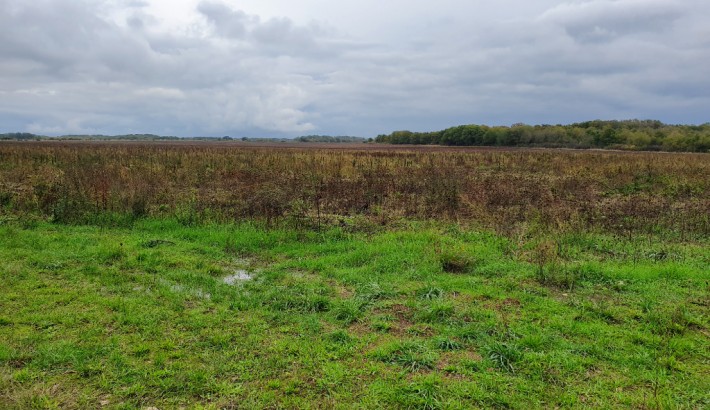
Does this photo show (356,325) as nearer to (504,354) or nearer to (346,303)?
(346,303)

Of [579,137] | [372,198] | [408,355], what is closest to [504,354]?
[408,355]

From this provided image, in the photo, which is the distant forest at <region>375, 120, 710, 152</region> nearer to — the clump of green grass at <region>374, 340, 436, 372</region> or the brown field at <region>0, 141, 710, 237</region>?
the brown field at <region>0, 141, 710, 237</region>

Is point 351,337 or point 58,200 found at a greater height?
point 58,200

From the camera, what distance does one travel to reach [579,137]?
239ft

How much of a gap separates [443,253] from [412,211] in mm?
4619

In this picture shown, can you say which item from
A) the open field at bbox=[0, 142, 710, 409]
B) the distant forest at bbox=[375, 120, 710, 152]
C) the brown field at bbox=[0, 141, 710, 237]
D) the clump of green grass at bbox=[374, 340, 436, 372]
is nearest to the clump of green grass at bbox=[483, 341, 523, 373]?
the open field at bbox=[0, 142, 710, 409]

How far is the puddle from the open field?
0.06 meters

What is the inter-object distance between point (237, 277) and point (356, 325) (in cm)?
285

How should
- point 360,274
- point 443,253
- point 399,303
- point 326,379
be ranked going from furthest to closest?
point 443,253 → point 360,274 → point 399,303 → point 326,379

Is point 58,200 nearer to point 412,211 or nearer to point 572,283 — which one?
point 412,211

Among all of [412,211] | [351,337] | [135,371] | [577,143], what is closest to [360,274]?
[351,337]

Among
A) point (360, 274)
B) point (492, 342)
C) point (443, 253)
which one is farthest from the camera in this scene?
point (443, 253)

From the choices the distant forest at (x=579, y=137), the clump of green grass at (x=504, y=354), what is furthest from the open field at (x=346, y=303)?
the distant forest at (x=579, y=137)

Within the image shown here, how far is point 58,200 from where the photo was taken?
11.7 metres
